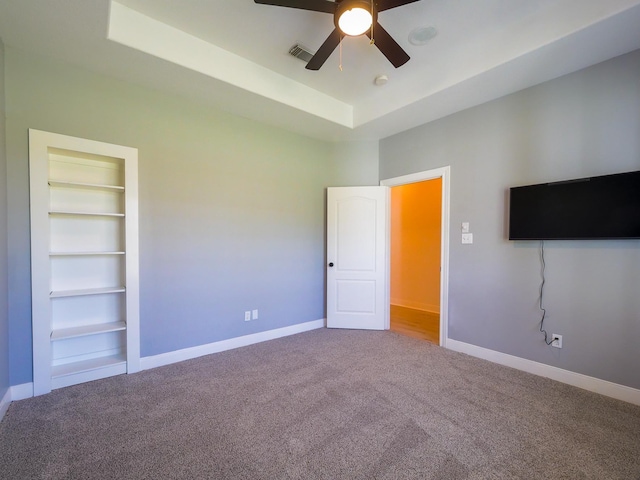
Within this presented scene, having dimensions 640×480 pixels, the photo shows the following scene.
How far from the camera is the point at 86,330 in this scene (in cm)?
254

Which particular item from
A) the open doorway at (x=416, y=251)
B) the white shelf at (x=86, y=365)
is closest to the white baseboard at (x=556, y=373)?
the open doorway at (x=416, y=251)

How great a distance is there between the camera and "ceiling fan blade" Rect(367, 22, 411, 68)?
194cm

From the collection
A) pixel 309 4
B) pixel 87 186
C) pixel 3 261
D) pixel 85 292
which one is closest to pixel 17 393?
pixel 85 292

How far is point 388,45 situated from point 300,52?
0.98 m

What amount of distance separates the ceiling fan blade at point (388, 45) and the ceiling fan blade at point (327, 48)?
26 cm

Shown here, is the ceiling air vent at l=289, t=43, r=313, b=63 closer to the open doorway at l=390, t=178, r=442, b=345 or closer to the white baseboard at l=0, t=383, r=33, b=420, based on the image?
the open doorway at l=390, t=178, r=442, b=345

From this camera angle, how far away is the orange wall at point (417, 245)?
17.1ft

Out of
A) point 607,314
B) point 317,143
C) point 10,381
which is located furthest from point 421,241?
point 10,381

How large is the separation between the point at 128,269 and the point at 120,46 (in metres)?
1.86

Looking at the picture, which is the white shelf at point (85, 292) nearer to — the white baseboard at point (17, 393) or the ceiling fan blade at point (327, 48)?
the white baseboard at point (17, 393)

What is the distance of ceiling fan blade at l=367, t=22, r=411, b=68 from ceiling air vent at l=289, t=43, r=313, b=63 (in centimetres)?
79

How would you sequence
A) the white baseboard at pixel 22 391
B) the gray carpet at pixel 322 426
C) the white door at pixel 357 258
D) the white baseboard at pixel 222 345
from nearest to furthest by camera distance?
the gray carpet at pixel 322 426 < the white baseboard at pixel 22 391 < the white baseboard at pixel 222 345 < the white door at pixel 357 258

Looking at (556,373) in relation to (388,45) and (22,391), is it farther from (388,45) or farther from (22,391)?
(22,391)

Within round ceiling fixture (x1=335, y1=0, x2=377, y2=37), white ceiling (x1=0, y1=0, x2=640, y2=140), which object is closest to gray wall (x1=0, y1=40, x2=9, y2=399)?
white ceiling (x1=0, y1=0, x2=640, y2=140)
